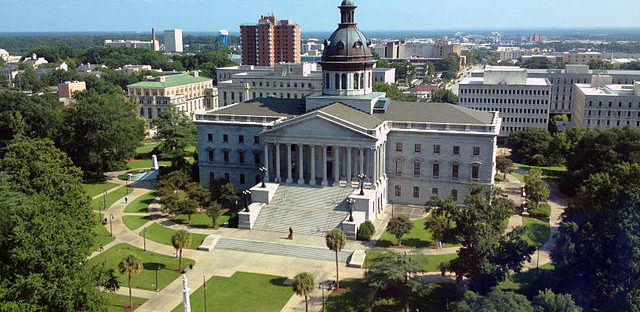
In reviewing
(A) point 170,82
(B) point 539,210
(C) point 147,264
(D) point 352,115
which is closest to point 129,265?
(C) point 147,264

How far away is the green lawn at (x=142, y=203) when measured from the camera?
79.1 m

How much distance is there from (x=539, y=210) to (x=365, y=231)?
85.8 ft

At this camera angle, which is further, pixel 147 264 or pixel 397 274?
pixel 147 264

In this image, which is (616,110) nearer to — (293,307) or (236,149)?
(236,149)

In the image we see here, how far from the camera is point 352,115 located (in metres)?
77.4

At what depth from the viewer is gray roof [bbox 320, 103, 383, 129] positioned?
7469 cm

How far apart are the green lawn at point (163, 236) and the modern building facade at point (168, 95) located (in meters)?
77.9

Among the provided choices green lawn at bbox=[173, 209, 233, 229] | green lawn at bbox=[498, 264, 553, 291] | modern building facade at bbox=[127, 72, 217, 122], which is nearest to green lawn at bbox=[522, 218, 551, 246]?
green lawn at bbox=[498, 264, 553, 291]

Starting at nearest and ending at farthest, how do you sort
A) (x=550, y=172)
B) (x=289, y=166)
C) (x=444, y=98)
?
(x=289, y=166) < (x=550, y=172) < (x=444, y=98)

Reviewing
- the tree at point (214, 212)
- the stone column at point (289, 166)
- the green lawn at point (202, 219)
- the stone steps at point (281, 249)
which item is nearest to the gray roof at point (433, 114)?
the stone column at point (289, 166)

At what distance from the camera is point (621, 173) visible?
59312mm

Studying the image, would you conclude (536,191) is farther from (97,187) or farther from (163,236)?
(97,187)

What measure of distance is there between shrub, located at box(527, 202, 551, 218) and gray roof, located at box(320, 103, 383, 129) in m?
23.6

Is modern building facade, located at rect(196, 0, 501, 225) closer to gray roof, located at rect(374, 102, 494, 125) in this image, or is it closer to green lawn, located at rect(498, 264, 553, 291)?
gray roof, located at rect(374, 102, 494, 125)
